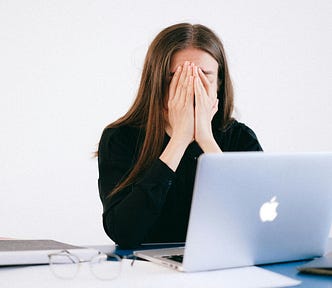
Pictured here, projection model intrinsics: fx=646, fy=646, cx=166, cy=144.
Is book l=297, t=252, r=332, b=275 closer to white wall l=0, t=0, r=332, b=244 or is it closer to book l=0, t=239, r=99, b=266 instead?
book l=0, t=239, r=99, b=266

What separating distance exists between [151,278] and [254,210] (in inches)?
9.4

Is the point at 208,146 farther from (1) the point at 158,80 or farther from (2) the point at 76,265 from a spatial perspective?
(2) the point at 76,265

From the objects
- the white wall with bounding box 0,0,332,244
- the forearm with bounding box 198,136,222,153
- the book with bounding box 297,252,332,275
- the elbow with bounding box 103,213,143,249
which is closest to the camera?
the book with bounding box 297,252,332,275

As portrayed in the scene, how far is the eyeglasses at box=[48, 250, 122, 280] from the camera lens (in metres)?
1.15

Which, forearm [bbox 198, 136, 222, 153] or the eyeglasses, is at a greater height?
forearm [bbox 198, 136, 222, 153]

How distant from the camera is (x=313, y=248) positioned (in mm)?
1391

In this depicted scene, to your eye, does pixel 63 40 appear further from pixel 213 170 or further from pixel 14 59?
pixel 213 170

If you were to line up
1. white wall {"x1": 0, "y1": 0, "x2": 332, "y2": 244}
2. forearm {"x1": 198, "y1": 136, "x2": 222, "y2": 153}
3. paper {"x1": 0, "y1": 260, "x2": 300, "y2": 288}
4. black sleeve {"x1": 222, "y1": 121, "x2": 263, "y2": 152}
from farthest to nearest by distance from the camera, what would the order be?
white wall {"x1": 0, "y1": 0, "x2": 332, "y2": 244}, black sleeve {"x1": 222, "y1": 121, "x2": 263, "y2": 152}, forearm {"x1": 198, "y1": 136, "x2": 222, "y2": 153}, paper {"x1": 0, "y1": 260, "x2": 300, "y2": 288}

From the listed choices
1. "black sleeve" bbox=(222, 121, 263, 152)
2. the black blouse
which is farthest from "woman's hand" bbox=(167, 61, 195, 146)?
"black sleeve" bbox=(222, 121, 263, 152)

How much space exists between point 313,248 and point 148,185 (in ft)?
1.43

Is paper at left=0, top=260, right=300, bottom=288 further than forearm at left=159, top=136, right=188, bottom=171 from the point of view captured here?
No

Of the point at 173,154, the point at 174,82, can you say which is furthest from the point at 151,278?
the point at 174,82

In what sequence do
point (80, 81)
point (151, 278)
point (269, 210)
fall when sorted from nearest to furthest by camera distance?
1. point (151, 278)
2. point (269, 210)
3. point (80, 81)

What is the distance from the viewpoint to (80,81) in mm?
3348
